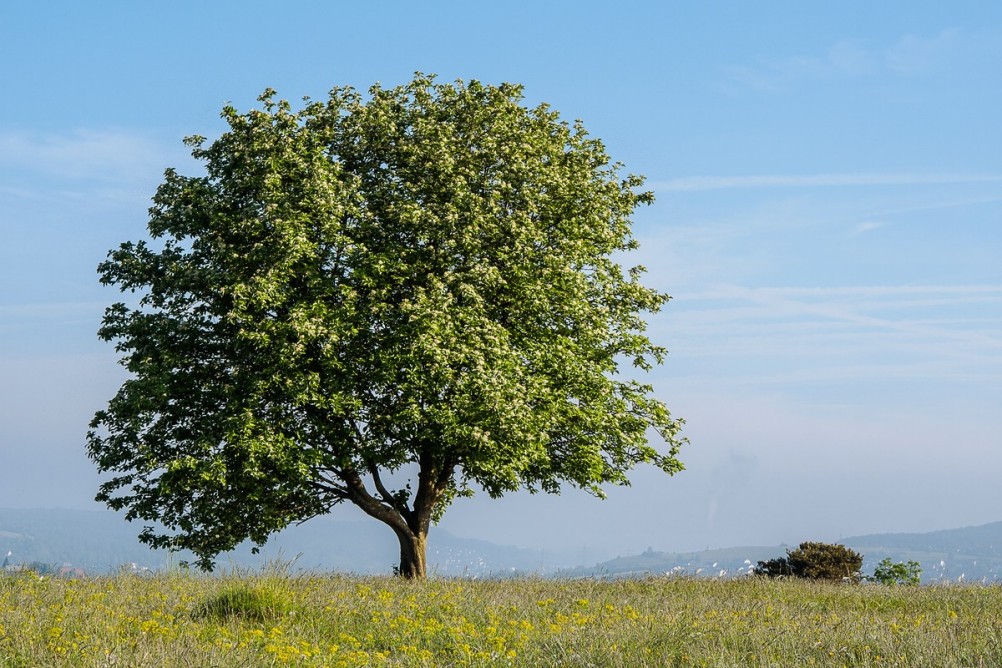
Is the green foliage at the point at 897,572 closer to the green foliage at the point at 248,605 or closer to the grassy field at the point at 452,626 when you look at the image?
the grassy field at the point at 452,626

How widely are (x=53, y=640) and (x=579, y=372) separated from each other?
17.2 m

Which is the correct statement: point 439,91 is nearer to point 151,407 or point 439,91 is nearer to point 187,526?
point 151,407

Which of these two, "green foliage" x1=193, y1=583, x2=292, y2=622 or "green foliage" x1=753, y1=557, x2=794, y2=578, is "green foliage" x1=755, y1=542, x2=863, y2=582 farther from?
"green foliage" x1=193, y1=583, x2=292, y2=622

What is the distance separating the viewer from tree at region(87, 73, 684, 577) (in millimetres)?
24734

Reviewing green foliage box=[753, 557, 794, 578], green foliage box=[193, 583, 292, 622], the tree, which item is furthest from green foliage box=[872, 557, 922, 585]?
green foliage box=[193, 583, 292, 622]

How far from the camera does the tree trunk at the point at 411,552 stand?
1118 inches

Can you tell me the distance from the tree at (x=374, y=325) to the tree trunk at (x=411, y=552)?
0.19 feet

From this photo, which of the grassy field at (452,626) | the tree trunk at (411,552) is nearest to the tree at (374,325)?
the tree trunk at (411,552)

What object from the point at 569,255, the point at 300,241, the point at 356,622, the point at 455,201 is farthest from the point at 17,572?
the point at 569,255

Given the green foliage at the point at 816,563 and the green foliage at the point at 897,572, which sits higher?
the green foliage at the point at 816,563

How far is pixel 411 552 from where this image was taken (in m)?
28.6

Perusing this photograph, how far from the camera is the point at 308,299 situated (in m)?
25.8

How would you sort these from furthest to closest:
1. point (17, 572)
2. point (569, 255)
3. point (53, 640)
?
point (569, 255) < point (17, 572) < point (53, 640)

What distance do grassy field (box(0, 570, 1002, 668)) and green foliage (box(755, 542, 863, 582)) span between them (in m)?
14.5
